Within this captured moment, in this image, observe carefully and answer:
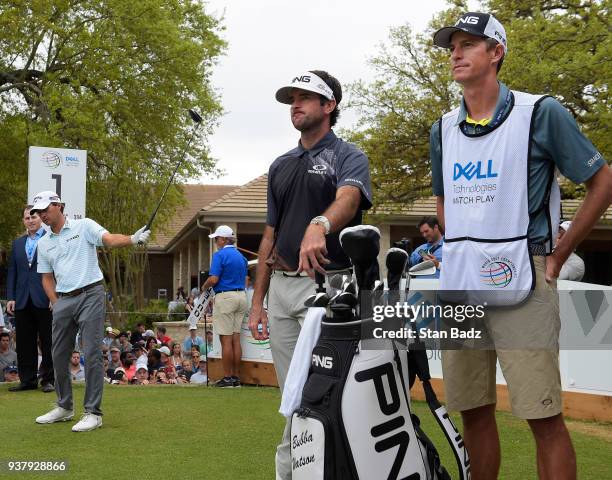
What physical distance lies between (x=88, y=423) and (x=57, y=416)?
2.13 ft

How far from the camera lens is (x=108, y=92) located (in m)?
30.0

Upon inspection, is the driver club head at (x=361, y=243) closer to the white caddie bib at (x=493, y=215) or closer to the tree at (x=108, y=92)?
the white caddie bib at (x=493, y=215)

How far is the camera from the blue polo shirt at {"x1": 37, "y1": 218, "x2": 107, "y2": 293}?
8.05m

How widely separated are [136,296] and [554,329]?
3438 centimetres

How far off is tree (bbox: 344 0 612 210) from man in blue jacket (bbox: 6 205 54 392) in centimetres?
1458

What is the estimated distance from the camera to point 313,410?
3963 millimetres

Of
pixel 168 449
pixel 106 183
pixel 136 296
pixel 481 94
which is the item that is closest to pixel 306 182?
→ pixel 481 94

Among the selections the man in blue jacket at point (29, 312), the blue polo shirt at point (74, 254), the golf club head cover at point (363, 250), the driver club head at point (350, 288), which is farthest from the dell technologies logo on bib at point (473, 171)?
the man in blue jacket at point (29, 312)

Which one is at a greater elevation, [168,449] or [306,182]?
[306,182]

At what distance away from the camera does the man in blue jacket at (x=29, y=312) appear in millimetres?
11273

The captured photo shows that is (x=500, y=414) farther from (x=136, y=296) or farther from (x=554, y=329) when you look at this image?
(x=136, y=296)

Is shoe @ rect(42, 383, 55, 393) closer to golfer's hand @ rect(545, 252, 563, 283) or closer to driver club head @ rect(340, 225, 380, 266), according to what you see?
driver club head @ rect(340, 225, 380, 266)

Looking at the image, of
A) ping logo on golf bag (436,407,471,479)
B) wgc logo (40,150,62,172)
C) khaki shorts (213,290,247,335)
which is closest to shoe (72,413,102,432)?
khaki shorts (213,290,247,335)

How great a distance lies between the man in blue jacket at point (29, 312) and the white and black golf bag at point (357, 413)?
7813mm
